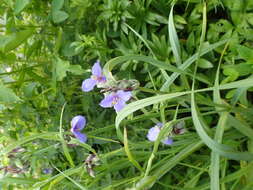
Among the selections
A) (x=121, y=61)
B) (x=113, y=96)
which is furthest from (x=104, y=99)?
(x=121, y=61)

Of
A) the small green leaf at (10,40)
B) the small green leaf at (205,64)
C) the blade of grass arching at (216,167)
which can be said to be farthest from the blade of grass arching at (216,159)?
the small green leaf at (10,40)

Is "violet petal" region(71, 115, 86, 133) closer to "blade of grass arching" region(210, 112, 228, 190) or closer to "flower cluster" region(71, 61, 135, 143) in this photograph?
"flower cluster" region(71, 61, 135, 143)

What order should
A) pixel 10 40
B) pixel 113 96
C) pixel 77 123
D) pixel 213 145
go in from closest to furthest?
pixel 213 145
pixel 113 96
pixel 77 123
pixel 10 40

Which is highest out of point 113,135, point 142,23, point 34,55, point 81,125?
point 142,23

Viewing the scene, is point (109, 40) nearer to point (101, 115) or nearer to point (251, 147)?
point (101, 115)

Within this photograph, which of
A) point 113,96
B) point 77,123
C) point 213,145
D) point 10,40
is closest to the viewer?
point 213,145

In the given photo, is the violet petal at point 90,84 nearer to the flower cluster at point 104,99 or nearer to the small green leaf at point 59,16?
the flower cluster at point 104,99

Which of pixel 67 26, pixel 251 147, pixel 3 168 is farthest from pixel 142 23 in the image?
pixel 3 168

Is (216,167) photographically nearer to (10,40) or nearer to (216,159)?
(216,159)
